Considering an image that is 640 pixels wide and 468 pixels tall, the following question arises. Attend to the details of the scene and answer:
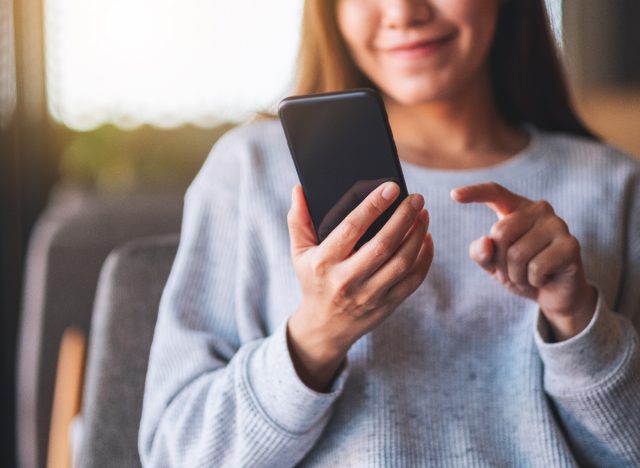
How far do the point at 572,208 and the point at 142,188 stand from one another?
1.48m

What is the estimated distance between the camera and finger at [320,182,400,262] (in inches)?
26.7

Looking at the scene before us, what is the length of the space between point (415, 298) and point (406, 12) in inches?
12.1

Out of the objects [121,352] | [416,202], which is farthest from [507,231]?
[121,352]

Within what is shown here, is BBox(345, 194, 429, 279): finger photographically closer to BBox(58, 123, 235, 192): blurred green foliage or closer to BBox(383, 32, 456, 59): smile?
BBox(383, 32, 456, 59): smile

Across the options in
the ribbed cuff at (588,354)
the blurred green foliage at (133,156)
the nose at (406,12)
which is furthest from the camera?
the blurred green foliage at (133,156)

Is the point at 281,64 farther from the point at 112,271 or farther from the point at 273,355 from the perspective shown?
the point at 273,355

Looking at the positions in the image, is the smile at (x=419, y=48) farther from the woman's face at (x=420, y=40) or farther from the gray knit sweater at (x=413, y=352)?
the gray knit sweater at (x=413, y=352)

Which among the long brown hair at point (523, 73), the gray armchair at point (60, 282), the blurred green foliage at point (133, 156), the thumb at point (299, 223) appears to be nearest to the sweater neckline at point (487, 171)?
the long brown hair at point (523, 73)

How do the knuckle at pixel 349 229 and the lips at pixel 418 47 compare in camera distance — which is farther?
the lips at pixel 418 47

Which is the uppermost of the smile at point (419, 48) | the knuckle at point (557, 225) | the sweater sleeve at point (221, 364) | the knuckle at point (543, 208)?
the smile at point (419, 48)

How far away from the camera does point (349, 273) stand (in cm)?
68

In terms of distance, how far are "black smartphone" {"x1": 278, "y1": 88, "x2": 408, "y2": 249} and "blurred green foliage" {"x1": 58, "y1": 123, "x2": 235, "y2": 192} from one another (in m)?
1.53

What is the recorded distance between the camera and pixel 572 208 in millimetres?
930

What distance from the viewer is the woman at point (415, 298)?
29.3 inches
